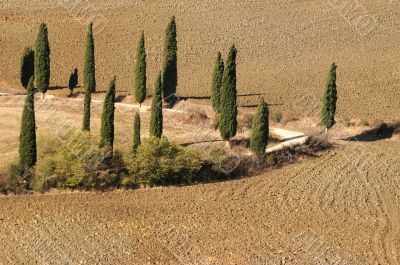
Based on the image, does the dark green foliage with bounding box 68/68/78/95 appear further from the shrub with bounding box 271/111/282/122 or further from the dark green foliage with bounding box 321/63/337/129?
the dark green foliage with bounding box 321/63/337/129

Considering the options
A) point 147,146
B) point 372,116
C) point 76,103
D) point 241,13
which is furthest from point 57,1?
point 147,146

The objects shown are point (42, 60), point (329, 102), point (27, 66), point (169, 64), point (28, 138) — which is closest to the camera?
point (28, 138)

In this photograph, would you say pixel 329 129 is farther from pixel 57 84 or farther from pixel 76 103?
pixel 57 84

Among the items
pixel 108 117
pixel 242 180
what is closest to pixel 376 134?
pixel 242 180

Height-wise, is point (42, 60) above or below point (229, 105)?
above

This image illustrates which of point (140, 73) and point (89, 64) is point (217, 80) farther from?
point (89, 64)

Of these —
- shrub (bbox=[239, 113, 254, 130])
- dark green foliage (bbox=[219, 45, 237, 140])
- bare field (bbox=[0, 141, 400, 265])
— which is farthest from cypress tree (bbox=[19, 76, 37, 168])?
shrub (bbox=[239, 113, 254, 130])
